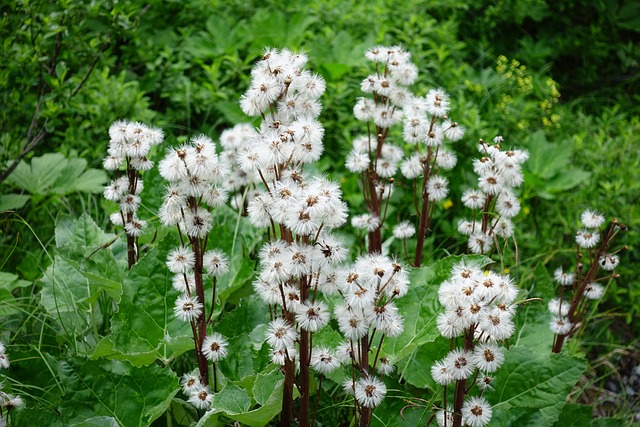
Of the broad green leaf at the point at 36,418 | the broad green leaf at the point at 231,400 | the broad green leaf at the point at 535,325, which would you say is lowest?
the broad green leaf at the point at 36,418

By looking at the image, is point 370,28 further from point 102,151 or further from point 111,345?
point 111,345

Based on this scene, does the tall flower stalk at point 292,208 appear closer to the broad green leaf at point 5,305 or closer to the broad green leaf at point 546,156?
the broad green leaf at point 5,305

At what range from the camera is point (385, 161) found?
247cm

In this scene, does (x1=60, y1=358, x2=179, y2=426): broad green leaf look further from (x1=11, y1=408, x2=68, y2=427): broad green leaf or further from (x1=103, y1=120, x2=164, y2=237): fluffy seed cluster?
(x1=103, y1=120, x2=164, y2=237): fluffy seed cluster

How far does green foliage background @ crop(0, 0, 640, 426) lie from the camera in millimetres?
2156

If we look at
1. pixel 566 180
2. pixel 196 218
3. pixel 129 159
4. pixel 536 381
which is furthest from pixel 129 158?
pixel 566 180

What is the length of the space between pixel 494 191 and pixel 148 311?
3.86 ft

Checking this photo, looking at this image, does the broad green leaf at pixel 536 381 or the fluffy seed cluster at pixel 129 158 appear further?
the broad green leaf at pixel 536 381

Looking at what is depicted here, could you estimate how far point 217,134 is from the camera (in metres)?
4.25

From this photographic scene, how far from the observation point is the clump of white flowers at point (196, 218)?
176 cm

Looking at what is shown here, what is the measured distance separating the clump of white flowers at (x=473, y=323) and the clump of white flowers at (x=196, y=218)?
2.05ft

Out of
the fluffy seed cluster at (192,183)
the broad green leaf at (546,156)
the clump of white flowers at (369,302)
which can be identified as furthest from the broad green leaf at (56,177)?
the broad green leaf at (546,156)

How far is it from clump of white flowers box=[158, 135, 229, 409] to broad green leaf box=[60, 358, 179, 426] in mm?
108

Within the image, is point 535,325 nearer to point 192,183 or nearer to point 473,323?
point 473,323
